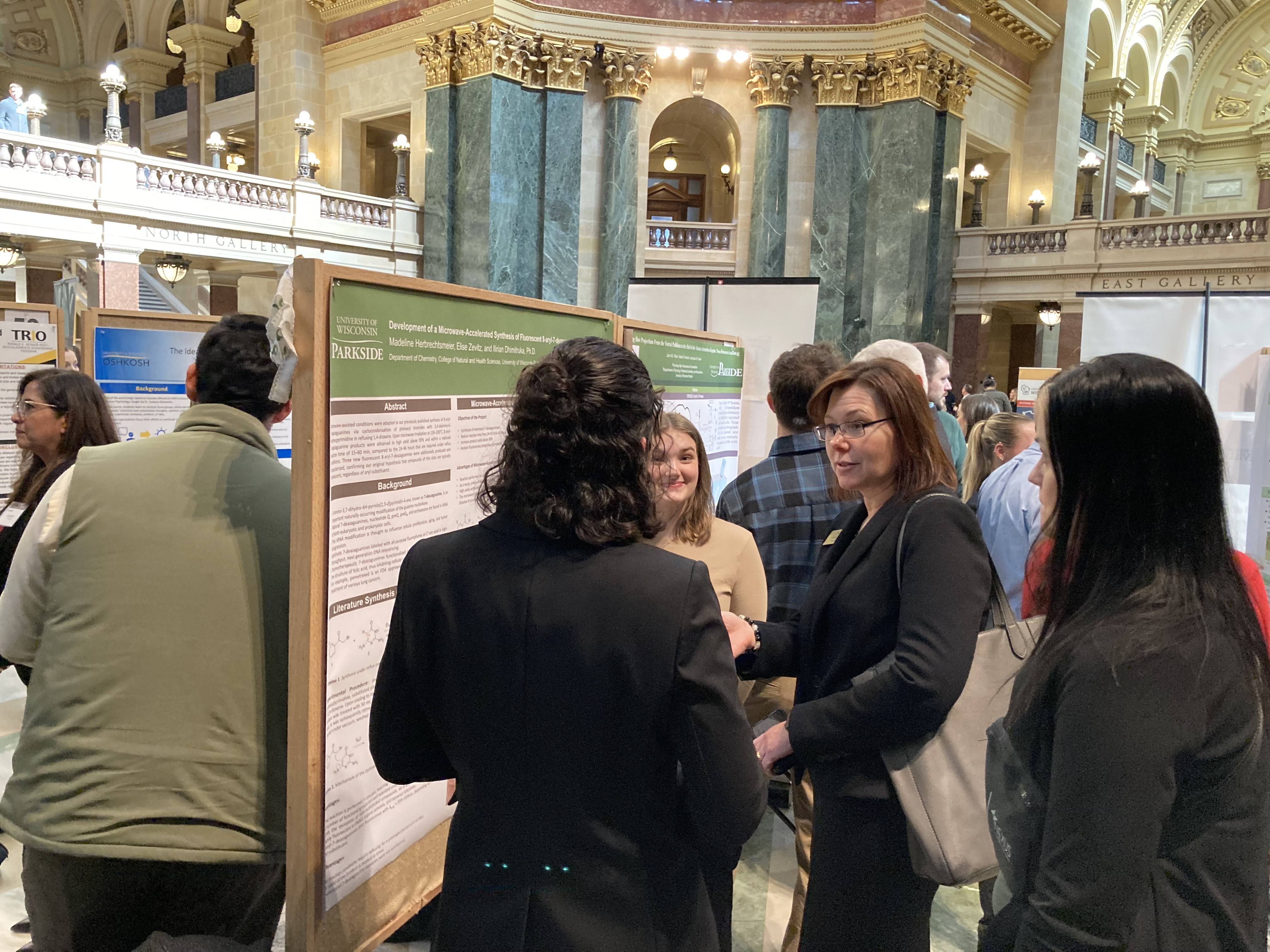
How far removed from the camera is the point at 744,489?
302cm

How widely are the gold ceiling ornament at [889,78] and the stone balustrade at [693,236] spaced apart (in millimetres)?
2771

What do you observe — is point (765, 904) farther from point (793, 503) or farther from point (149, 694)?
point (149, 694)

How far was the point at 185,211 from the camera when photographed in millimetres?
13297

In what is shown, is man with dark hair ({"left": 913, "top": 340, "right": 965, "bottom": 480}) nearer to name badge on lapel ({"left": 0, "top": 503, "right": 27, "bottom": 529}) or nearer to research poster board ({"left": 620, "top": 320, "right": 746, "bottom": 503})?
research poster board ({"left": 620, "top": 320, "right": 746, "bottom": 503})

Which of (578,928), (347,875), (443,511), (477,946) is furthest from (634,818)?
(443,511)

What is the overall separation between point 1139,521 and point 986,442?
315 centimetres

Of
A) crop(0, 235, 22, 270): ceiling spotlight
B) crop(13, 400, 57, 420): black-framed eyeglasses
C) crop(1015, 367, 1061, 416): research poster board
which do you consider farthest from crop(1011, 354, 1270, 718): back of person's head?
crop(0, 235, 22, 270): ceiling spotlight

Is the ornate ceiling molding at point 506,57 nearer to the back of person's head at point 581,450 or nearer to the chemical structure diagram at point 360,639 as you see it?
the chemical structure diagram at point 360,639

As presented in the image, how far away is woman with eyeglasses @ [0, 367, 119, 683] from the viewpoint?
131 inches

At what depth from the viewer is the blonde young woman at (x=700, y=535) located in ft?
8.89

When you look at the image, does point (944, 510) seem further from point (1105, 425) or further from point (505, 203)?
point (505, 203)

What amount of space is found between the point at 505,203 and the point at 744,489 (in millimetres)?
13151

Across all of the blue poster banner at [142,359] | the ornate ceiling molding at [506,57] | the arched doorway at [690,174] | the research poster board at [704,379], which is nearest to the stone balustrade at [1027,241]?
the arched doorway at [690,174]

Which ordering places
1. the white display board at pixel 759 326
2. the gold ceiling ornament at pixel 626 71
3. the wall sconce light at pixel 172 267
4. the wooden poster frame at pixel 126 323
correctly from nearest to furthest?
1. the wooden poster frame at pixel 126 323
2. the white display board at pixel 759 326
3. the wall sconce light at pixel 172 267
4. the gold ceiling ornament at pixel 626 71
